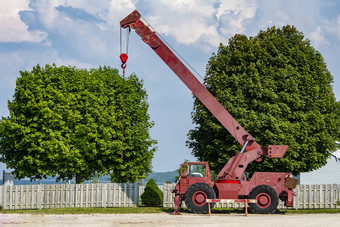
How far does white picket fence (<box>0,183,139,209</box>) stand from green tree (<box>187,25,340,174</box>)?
740 cm

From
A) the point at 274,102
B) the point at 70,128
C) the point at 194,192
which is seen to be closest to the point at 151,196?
the point at 194,192

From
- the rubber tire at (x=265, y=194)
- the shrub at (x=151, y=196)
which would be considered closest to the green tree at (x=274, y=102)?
the shrub at (x=151, y=196)

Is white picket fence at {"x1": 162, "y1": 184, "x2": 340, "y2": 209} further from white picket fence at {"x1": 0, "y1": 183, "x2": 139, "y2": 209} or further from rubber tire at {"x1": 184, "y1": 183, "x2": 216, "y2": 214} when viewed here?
rubber tire at {"x1": 184, "y1": 183, "x2": 216, "y2": 214}

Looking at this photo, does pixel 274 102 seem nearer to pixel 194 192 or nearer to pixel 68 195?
pixel 194 192

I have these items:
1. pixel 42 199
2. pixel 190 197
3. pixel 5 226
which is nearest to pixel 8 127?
pixel 42 199

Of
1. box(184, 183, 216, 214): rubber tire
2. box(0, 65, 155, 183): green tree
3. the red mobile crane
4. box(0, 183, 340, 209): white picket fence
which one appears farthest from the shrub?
box(184, 183, 216, 214): rubber tire

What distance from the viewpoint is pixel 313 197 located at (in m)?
30.8

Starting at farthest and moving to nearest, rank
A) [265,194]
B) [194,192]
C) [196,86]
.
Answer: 1. [196,86]
2. [265,194]
3. [194,192]

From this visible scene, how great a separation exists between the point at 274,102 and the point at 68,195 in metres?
16.5

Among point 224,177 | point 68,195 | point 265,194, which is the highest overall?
point 224,177

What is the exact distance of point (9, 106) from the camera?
38.2m

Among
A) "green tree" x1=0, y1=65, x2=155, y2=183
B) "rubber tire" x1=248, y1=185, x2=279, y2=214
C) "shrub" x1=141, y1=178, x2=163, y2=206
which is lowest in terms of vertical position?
"shrub" x1=141, y1=178, x2=163, y2=206

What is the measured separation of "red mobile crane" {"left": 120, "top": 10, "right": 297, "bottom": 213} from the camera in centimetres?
2414

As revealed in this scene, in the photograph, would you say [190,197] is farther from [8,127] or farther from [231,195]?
[8,127]
